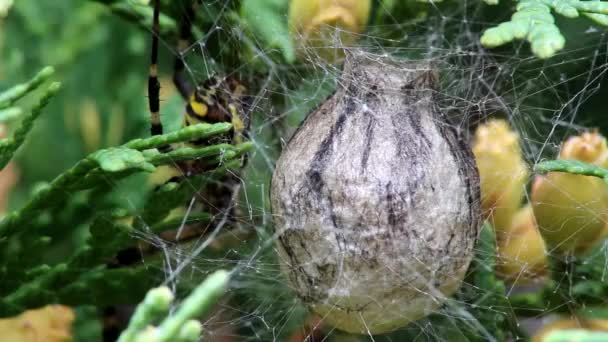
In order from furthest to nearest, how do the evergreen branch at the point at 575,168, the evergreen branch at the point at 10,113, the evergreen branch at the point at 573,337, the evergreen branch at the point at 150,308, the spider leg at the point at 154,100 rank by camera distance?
the spider leg at the point at 154,100 < the evergreen branch at the point at 575,168 < the evergreen branch at the point at 10,113 < the evergreen branch at the point at 150,308 < the evergreen branch at the point at 573,337

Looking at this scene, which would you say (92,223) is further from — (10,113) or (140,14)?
(140,14)

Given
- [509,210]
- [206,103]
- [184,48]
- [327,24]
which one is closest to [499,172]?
[509,210]

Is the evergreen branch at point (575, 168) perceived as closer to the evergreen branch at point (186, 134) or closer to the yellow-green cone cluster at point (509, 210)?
the yellow-green cone cluster at point (509, 210)

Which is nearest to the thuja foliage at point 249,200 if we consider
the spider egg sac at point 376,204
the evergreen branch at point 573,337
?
the spider egg sac at point 376,204

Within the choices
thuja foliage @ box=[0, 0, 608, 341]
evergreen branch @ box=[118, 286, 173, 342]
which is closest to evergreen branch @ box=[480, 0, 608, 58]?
thuja foliage @ box=[0, 0, 608, 341]

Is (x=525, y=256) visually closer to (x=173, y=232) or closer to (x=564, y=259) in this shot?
(x=564, y=259)

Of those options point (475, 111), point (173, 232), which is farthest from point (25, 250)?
point (475, 111)
